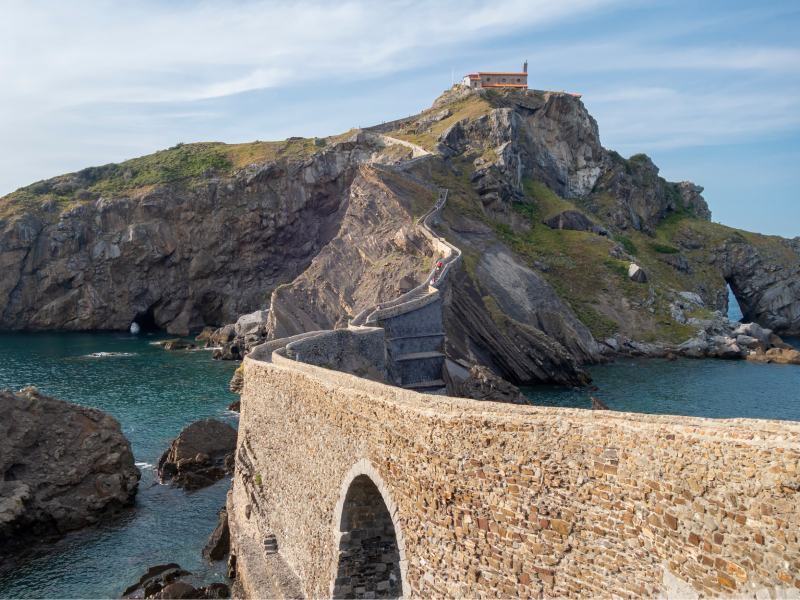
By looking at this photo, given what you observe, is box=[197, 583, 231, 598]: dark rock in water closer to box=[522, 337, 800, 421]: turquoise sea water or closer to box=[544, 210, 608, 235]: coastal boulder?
box=[522, 337, 800, 421]: turquoise sea water

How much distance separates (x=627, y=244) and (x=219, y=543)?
70.9 meters

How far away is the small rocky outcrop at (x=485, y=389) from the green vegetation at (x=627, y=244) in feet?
153

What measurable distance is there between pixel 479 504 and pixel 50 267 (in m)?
91.7

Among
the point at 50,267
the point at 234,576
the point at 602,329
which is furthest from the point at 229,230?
the point at 234,576

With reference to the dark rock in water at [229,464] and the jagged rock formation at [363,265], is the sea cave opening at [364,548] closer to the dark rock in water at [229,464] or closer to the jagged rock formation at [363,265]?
the dark rock in water at [229,464]

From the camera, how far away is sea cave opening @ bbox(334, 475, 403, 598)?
14.1 meters

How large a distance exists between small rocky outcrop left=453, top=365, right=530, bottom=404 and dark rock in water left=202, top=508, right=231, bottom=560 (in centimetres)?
1813

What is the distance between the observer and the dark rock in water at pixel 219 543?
22.2 metres

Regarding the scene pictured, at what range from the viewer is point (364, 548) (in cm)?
1434

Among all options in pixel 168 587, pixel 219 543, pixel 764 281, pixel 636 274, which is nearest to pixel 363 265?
pixel 636 274

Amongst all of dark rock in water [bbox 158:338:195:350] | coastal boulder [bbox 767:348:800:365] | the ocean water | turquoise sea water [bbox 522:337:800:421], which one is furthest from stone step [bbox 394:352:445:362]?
dark rock in water [bbox 158:338:195:350]

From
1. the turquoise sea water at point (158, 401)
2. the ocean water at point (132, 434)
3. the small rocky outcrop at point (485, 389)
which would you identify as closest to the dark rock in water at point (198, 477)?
the ocean water at point (132, 434)

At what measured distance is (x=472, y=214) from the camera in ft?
218

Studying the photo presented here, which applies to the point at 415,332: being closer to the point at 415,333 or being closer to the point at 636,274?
the point at 415,333
